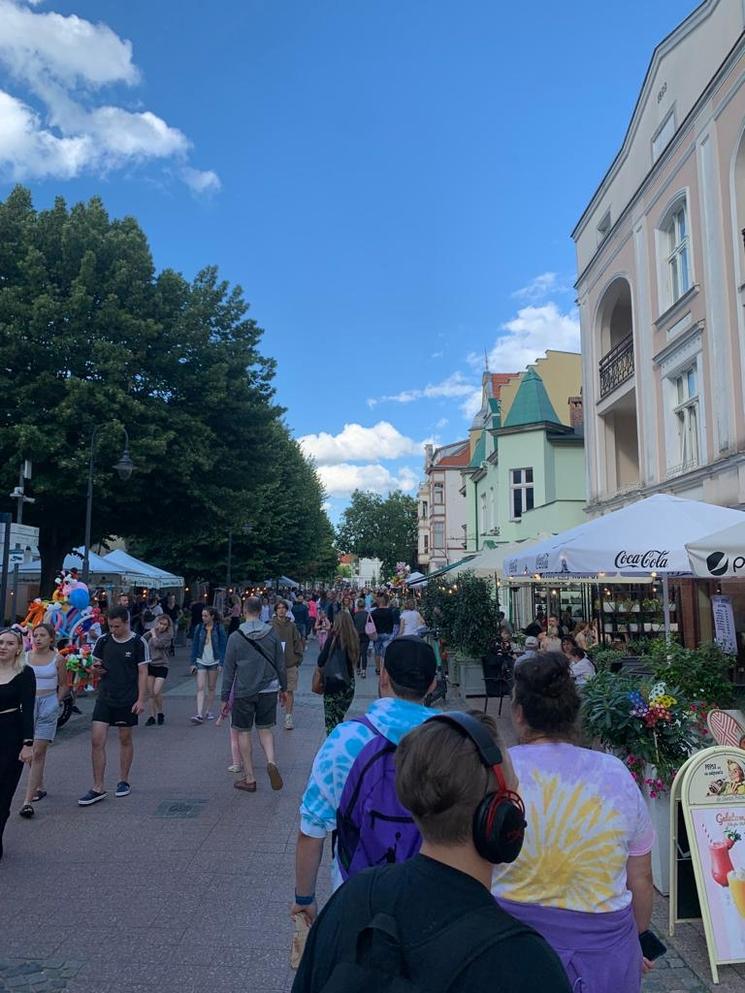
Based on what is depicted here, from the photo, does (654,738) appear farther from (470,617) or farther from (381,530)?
(381,530)

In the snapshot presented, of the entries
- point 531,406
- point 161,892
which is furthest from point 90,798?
point 531,406

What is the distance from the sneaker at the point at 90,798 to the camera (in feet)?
21.0

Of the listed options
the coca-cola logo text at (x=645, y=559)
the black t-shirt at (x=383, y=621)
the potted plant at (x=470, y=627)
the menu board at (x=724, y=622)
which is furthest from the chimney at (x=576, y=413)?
the coca-cola logo text at (x=645, y=559)

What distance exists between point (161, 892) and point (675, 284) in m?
14.9

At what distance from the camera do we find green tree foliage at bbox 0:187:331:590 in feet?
56.4

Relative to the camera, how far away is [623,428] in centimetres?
1930

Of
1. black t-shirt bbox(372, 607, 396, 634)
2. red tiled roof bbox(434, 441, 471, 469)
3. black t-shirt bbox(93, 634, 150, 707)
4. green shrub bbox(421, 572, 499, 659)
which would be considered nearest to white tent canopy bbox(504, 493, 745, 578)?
black t-shirt bbox(93, 634, 150, 707)

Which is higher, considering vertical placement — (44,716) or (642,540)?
(642,540)

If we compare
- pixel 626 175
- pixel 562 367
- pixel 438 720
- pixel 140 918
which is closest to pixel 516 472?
pixel 562 367

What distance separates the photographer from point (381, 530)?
237 feet

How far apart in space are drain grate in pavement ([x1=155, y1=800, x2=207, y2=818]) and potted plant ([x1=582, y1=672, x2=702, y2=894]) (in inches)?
141

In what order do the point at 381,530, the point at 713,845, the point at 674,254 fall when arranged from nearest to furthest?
1. the point at 713,845
2. the point at 674,254
3. the point at 381,530

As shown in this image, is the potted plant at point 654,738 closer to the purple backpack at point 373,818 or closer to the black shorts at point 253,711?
the purple backpack at point 373,818

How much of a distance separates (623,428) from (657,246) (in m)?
5.36
